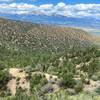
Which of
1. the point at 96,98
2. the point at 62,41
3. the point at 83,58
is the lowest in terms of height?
the point at 62,41

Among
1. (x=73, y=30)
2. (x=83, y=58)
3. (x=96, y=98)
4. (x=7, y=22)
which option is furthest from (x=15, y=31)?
(x=96, y=98)

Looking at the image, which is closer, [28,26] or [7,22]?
[7,22]

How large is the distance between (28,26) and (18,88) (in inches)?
4467

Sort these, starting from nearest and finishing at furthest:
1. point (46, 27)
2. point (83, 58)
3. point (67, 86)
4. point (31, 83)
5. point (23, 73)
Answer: point (67, 86)
point (31, 83)
point (23, 73)
point (83, 58)
point (46, 27)

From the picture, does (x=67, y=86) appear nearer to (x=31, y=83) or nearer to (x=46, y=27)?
(x=31, y=83)

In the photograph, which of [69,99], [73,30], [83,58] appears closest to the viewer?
[69,99]

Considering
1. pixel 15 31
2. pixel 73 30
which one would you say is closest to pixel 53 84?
pixel 15 31

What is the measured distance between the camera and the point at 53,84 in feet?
96.0

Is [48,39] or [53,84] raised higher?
[53,84]

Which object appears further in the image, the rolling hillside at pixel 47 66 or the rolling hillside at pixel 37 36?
the rolling hillside at pixel 37 36

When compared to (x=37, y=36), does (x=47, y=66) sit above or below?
above

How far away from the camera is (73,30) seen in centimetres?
16300

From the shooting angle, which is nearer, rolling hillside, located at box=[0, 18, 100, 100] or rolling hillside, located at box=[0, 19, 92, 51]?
rolling hillside, located at box=[0, 18, 100, 100]

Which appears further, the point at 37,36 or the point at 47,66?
the point at 37,36
